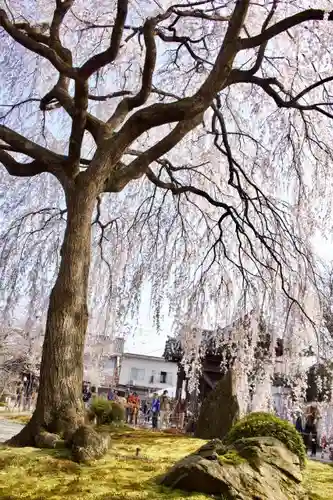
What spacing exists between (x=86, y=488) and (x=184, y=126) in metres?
4.77

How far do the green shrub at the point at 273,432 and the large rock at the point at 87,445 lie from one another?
1.36 m

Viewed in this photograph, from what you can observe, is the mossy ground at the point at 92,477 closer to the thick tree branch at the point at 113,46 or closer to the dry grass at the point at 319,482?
the dry grass at the point at 319,482

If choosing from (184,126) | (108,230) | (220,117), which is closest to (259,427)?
(184,126)

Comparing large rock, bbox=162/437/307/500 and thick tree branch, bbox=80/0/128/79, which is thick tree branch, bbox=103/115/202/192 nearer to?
thick tree branch, bbox=80/0/128/79

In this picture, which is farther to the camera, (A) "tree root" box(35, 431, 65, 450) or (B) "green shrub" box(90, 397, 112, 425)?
(B) "green shrub" box(90, 397, 112, 425)

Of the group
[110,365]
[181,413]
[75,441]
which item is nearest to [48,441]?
[75,441]

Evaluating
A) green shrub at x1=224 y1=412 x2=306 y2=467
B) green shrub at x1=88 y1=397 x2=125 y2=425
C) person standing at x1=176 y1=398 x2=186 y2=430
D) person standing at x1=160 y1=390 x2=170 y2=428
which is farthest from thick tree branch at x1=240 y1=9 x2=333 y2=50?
person standing at x1=160 y1=390 x2=170 y2=428

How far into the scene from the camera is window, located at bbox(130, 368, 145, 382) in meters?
38.8

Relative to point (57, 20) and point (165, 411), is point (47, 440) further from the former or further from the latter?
point (165, 411)

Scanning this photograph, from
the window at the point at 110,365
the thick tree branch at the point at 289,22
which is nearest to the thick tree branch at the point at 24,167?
the thick tree branch at the point at 289,22

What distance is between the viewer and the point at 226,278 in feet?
32.3

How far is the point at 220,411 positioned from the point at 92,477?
227 inches

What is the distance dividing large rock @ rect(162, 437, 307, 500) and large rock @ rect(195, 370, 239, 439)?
188 inches

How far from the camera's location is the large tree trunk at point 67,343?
17.8 ft
